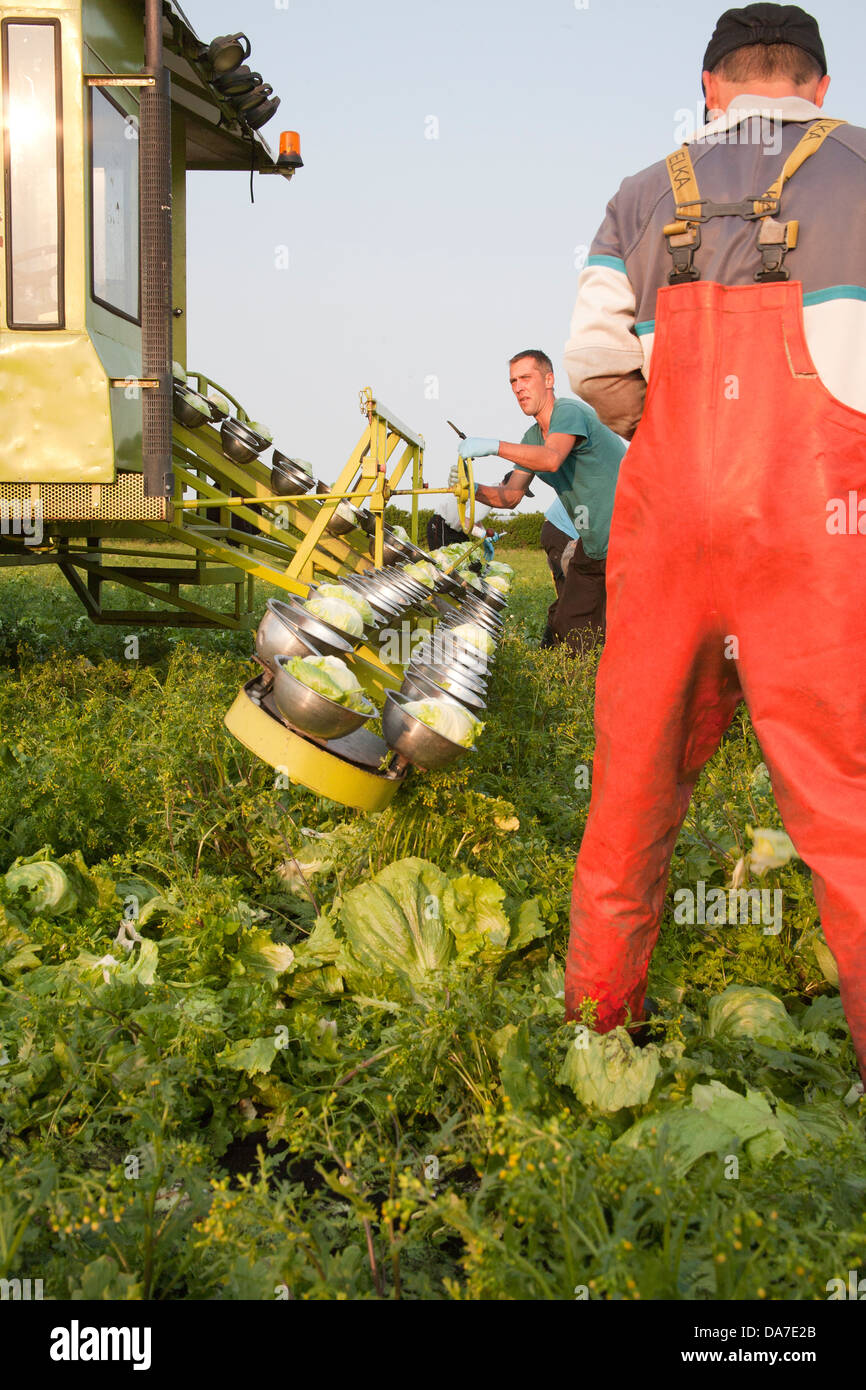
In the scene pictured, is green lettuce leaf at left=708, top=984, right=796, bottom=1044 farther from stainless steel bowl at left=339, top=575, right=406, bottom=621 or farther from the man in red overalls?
stainless steel bowl at left=339, top=575, right=406, bottom=621

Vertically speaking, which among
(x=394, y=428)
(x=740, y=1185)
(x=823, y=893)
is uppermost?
(x=394, y=428)

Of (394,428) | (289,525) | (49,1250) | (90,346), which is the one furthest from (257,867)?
(289,525)

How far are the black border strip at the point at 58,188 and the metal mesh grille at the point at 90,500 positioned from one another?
77 centimetres

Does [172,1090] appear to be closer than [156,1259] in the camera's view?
No

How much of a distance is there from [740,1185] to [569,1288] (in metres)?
0.48

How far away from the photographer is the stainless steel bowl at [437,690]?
3754 millimetres

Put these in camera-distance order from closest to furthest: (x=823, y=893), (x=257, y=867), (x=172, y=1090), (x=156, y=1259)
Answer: (x=156, y=1259) → (x=823, y=893) → (x=172, y=1090) → (x=257, y=867)

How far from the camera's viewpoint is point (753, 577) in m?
2.21

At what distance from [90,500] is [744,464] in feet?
12.7

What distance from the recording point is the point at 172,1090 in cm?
244

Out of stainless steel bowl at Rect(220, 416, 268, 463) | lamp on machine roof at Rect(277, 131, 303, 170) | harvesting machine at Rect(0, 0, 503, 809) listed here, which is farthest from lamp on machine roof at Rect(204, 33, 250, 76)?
stainless steel bowl at Rect(220, 416, 268, 463)

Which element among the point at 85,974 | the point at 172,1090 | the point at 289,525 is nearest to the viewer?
the point at 172,1090

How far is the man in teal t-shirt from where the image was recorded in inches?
268
